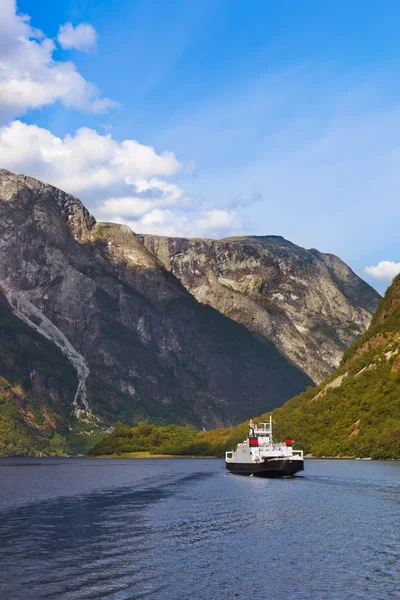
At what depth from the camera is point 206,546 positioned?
293 feet

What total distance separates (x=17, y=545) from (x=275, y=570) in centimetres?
3328

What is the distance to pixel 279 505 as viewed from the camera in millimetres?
131500

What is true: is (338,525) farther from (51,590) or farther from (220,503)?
(51,590)

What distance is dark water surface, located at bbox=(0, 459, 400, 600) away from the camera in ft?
223

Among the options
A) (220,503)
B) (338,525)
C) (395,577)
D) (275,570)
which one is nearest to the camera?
(395,577)

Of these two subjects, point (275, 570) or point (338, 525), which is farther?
point (338, 525)

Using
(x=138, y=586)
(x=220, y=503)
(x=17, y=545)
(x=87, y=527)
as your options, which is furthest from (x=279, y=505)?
(x=138, y=586)

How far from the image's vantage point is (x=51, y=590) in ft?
221

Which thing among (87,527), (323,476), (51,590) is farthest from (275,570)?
(323,476)

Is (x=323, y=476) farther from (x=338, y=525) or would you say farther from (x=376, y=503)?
(x=338, y=525)

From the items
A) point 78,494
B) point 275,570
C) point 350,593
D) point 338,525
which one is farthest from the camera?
point 78,494

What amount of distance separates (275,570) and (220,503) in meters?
63.6

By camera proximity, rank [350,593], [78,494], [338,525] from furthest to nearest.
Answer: [78,494], [338,525], [350,593]

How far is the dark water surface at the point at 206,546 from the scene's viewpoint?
223 ft
